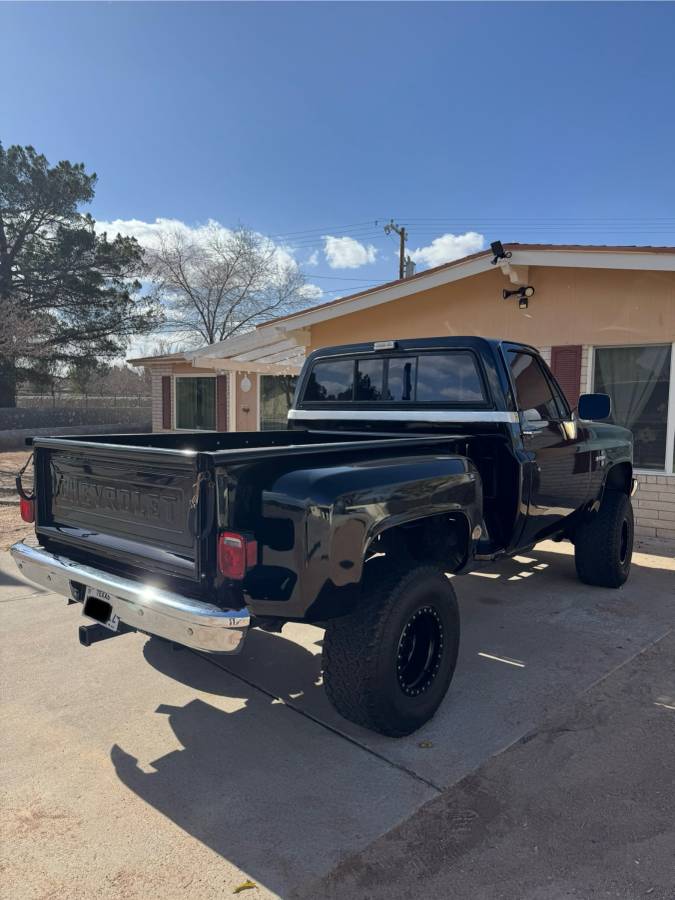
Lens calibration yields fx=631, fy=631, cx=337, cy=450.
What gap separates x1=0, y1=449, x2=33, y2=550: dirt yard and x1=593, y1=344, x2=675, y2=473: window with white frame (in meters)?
7.25

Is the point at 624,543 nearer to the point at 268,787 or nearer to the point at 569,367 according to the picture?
the point at 569,367

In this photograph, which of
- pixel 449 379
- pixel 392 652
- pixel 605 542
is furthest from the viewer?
pixel 605 542

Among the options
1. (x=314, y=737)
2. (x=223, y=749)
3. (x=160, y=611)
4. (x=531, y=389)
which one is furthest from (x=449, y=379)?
(x=223, y=749)

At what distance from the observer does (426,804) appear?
8.58 ft

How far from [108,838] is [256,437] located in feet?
9.54

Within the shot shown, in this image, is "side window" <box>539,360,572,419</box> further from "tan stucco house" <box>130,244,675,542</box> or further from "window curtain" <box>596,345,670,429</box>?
"window curtain" <box>596,345,670,429</box>

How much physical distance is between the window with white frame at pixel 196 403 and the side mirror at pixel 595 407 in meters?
13.0

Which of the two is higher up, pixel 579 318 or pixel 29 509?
pixel 579 318

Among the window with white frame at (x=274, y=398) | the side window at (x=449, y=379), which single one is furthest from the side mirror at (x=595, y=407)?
the window with white frame at (x=274, y=398)

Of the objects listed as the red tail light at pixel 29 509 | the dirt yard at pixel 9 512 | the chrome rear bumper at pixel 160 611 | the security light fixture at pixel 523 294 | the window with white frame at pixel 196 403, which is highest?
the security light fixture at pixel 523 294

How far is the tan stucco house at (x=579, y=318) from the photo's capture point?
7.52 meters

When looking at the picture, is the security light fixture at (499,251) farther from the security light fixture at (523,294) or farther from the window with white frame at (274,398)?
the window with white frame at (274,398)

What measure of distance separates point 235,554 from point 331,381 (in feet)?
8.95

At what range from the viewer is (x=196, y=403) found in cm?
1769
